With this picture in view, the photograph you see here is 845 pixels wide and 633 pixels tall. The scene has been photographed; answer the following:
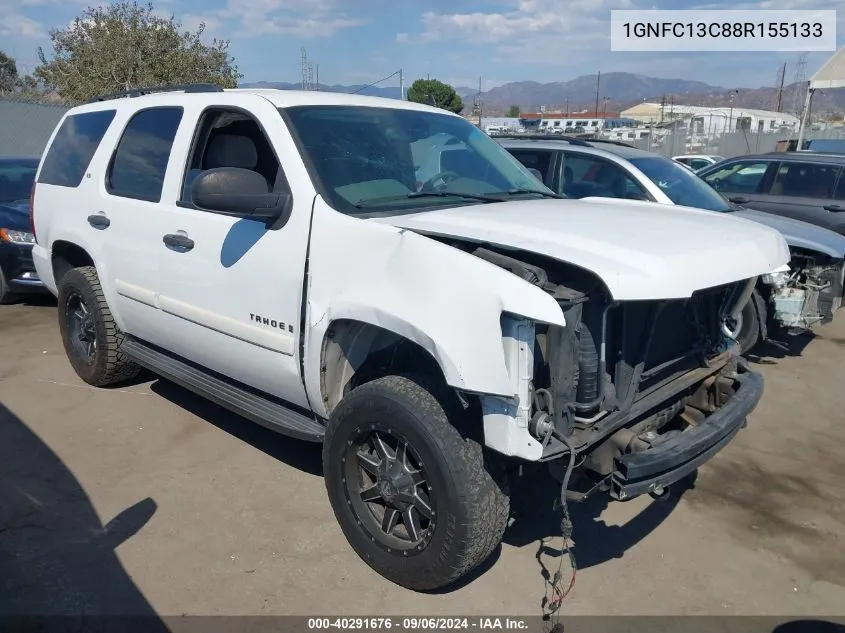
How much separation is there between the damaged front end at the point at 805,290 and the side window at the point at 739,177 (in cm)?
294

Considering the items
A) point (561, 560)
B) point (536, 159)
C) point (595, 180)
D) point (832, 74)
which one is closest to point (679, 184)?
point (595, 180)

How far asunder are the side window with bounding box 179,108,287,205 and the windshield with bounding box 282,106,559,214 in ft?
0.94

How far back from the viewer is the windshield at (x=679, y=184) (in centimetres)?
679

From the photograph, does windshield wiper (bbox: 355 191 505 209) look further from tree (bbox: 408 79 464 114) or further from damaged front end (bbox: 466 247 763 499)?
tree (bbox: 408 79 464 114)

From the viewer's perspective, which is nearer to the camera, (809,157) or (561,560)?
(561,560)

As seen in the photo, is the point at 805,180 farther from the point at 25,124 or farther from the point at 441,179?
the point at 25,124

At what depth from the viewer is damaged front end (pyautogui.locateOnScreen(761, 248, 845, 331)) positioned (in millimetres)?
6223

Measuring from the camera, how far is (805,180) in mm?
8695

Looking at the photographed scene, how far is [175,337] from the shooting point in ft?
13.9

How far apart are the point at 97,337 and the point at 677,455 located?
156 inches

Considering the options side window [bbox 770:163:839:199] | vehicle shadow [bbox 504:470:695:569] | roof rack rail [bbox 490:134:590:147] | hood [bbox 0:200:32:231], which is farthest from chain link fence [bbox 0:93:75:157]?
Answer: vehicle shadow [bbox 504:470:695:569]

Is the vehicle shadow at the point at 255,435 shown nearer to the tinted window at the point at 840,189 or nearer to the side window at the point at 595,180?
the side window at the point at 595,180

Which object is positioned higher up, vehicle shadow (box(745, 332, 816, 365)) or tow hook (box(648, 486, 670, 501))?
tow hook (box(648, 486, 670, 501))

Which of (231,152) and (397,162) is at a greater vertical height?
(231,152)
